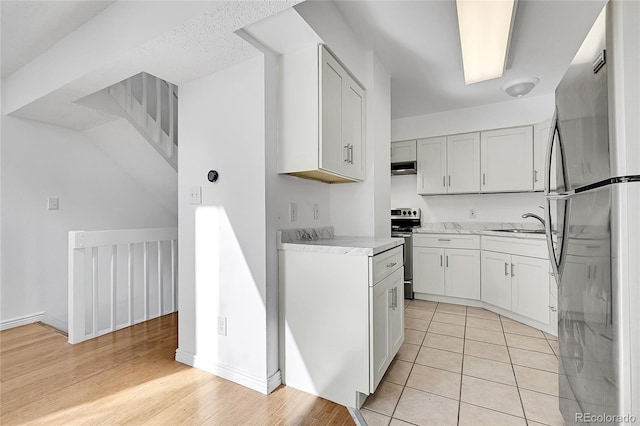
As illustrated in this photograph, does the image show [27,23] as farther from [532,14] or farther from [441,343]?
[441,343]

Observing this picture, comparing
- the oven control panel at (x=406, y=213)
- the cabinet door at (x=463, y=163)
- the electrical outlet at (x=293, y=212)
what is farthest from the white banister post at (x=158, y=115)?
the cabinet door at (x=463, y=163)

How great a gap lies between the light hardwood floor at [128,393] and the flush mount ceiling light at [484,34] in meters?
2.49

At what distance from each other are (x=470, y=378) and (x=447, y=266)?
1.87 meters

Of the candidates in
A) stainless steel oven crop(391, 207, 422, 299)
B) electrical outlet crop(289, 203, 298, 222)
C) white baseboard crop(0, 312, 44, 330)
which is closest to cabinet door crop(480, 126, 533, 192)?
stainless steel oven crop(391, 207, 422, 299)

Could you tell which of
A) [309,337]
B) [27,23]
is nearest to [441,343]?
[309,337]

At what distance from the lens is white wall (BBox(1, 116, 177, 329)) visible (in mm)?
2957

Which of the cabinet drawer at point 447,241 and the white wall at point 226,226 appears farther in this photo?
the cabinet drawer at point 447,241

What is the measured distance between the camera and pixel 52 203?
3.22m

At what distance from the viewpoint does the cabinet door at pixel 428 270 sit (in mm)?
3831

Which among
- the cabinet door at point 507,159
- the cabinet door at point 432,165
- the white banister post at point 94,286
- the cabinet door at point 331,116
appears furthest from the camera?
the cabinet door at point 432,165

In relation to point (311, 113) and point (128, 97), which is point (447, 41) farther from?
point (128, 97)

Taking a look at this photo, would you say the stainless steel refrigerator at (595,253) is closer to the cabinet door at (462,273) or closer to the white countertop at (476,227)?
the white countertop at (476,227)

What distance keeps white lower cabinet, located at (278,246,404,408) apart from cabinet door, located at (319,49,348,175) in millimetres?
640

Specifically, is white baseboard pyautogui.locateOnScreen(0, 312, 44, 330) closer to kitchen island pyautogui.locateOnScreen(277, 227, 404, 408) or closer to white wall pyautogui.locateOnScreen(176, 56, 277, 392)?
white wall pyautogui.locateOnScreen(176, 56, 277, 392)
